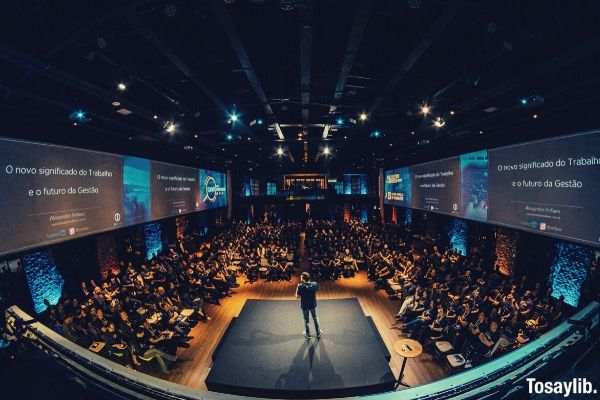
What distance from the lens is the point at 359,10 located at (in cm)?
287

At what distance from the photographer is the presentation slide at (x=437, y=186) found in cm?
999

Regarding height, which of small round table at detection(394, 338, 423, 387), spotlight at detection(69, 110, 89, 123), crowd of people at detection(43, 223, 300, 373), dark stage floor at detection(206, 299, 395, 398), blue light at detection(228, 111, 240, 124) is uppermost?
blue light at detection(228, 111, 240, 124)

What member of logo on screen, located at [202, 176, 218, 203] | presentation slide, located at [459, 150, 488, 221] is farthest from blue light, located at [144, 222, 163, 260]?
presentation slide, located at [459, 150, 488, 221]

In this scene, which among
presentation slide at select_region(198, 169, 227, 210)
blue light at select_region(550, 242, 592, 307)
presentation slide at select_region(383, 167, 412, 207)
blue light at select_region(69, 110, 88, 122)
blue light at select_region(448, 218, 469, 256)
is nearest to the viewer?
blue light at select_region(69, 110, 88, 122)

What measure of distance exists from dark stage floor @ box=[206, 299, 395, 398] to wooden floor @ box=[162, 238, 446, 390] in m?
0.42

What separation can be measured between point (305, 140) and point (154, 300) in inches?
294

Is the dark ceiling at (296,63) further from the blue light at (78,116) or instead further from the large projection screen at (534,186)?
the large projection screen at (534,186)

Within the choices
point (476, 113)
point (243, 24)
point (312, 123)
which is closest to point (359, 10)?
point (243, 24)

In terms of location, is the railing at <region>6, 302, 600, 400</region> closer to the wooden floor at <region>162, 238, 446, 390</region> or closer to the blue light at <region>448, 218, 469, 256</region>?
the wooden floor at <region>162, 238, 446, 390</region>

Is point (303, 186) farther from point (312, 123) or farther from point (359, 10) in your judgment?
point (359, 10)

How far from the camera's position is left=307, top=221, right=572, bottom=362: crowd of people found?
5.90 metres

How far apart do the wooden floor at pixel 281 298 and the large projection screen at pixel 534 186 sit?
3.95 m

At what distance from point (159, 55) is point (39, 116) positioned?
3.44 meters

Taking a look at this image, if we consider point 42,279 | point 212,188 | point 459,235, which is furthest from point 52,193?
point 459,235
